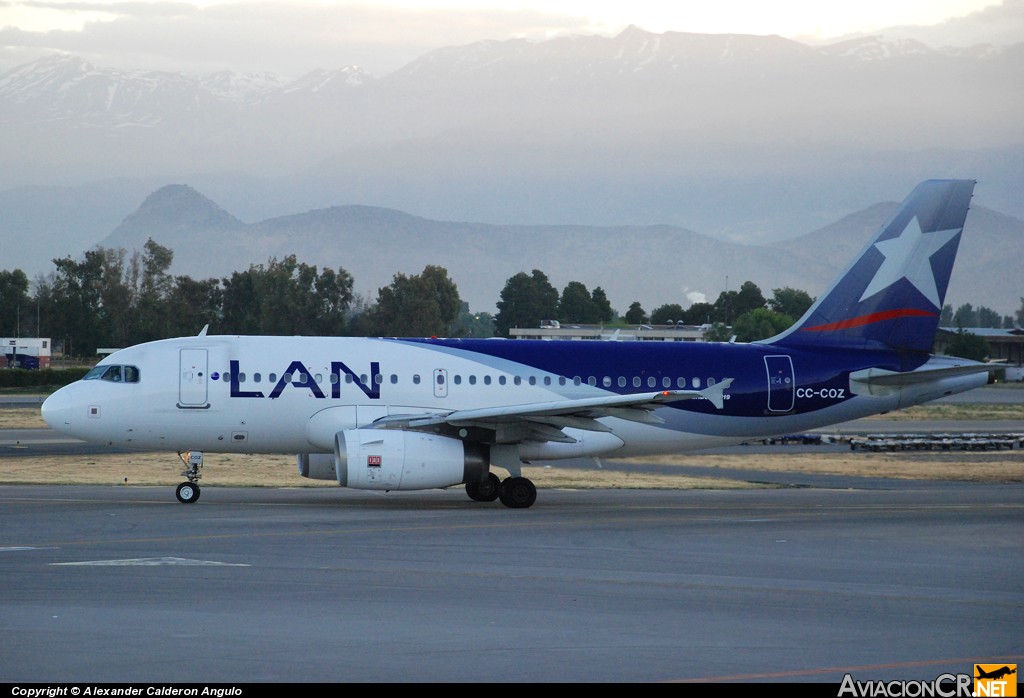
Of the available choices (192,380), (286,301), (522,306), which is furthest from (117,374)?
(522,306)

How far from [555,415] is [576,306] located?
374 feet

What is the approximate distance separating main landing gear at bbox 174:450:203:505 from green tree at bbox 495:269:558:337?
3895 inches

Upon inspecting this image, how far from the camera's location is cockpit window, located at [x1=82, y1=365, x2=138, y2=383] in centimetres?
2806

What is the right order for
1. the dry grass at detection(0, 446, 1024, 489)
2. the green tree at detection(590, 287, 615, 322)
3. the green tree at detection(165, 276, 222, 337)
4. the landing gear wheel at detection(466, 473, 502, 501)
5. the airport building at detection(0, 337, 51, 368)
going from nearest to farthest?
the landing gear wheel at detection(466, 473, 502, 501) → the dry grass at detection(0, 446, 1024, 489) → the green tree at detection(165, 276, 222, 337) → the airport building at detection(0, 337, 51, 368) → the green tree at detection(590, 287, 615, 322)

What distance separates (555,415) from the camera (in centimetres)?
2698

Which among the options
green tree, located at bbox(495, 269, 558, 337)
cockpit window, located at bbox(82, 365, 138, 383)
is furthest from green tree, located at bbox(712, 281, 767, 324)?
cockpit window, located at bbox(82, 365, 138, 383)

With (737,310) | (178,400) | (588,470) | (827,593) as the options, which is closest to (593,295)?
(737,310)

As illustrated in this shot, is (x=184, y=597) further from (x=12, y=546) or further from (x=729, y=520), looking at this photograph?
(x=729, y=520)

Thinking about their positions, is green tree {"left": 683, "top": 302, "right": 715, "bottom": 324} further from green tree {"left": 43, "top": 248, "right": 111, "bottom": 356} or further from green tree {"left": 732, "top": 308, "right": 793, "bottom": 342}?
green tree {"left": 43, "top": 248, "right": 111, "bottom": 356}

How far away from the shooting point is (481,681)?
36.9ft

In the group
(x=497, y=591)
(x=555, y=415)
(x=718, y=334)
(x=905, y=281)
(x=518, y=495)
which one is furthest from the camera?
(x=718, y=334)

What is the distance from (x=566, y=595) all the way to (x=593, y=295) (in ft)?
445

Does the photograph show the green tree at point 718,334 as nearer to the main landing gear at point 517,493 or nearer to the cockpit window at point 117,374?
the main landing gear at point 517,493

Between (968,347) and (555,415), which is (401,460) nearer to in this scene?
(555,415)
